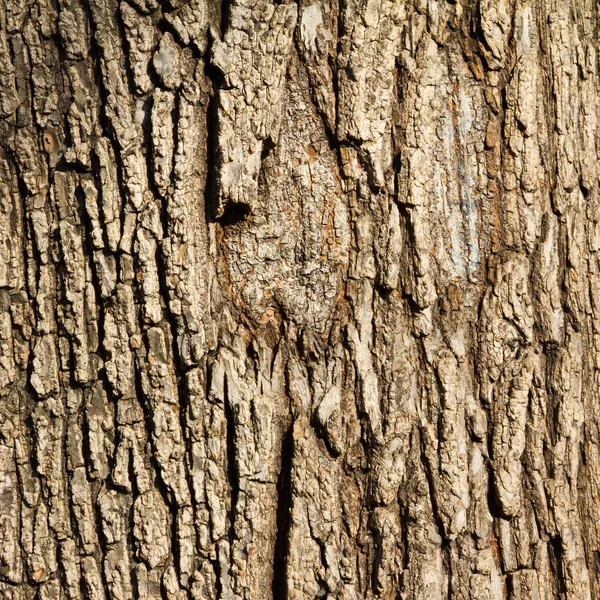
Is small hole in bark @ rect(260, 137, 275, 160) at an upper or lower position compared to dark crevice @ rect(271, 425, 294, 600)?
upper

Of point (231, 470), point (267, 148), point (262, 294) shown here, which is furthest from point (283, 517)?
point (267, 148)

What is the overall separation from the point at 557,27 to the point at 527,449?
1.14 meters

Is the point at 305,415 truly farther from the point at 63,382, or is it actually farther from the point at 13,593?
the point at 13,593

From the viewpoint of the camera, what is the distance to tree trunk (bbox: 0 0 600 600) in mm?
1733

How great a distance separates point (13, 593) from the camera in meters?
1.81

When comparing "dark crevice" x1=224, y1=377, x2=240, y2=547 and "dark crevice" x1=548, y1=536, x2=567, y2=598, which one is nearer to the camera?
"dark crevice" x1=224, y1=377, x2=240, y2=547

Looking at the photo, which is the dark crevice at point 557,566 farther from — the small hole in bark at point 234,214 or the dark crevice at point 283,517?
the small hole in bark at point 234,214

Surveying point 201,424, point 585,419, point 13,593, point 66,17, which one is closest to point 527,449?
point 585,419

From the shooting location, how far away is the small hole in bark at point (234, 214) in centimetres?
177

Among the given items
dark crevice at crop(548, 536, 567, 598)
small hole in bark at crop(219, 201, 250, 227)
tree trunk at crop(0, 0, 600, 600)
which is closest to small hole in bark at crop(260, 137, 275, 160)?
tree trunk at crop(0, 0, 600, 600)

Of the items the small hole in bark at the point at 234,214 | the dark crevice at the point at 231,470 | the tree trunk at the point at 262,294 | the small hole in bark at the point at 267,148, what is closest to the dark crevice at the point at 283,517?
the tree trunk at the point at 262,294

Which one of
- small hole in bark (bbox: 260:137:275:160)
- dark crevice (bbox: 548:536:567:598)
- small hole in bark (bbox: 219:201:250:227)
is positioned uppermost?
small hole in bark (bbox: 260:137:275:160)

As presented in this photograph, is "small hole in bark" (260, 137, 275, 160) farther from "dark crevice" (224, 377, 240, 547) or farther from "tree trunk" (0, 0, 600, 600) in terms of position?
"dark crevice" (224, 377, 240, 547)

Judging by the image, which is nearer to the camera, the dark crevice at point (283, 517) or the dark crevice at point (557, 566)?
the dark crevice at point (283, 517)
